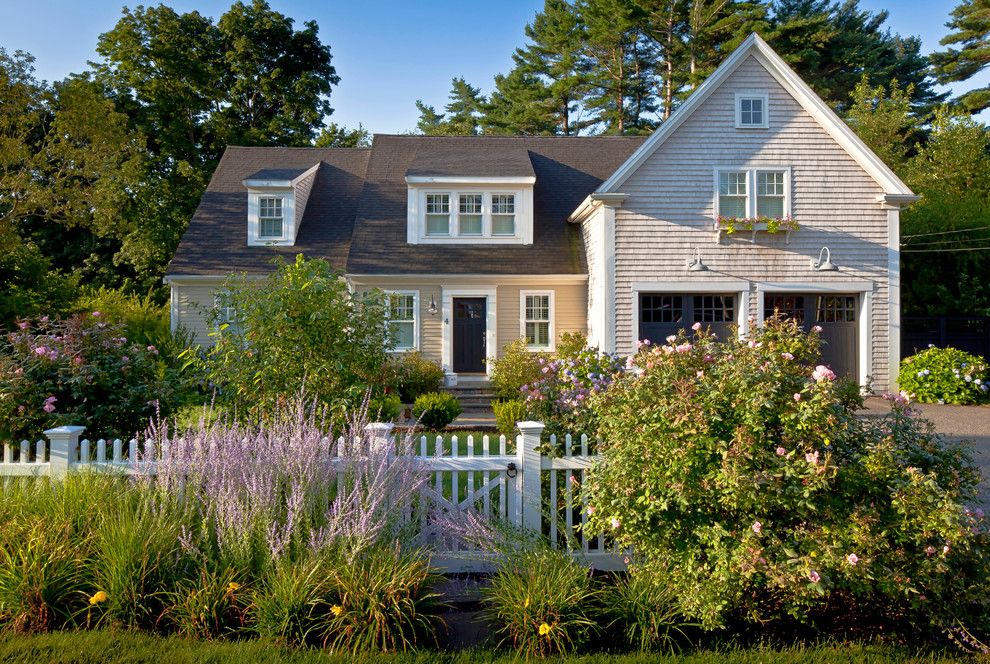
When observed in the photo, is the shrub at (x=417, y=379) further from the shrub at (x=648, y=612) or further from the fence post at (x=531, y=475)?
the shrub at (x=648, y=612)

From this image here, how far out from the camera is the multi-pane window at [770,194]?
14.7 meters

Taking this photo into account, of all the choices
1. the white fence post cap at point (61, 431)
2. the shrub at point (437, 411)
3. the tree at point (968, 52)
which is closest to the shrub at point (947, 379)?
the shrub at point (437, 411)

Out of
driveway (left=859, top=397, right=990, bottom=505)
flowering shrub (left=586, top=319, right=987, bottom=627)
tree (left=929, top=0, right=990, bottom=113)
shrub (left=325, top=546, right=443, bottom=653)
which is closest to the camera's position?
flowering shrub (left=586, top=319, right=987, bottom=627)

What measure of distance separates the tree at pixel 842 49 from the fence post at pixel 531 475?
29.2m

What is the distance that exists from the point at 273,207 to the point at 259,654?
624 inches

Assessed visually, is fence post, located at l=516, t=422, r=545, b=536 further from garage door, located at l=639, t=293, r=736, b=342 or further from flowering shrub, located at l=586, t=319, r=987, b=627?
garage door, located at l=639, t=293, r=736, b=342

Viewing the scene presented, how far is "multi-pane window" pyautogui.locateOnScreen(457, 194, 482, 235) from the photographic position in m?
16.6

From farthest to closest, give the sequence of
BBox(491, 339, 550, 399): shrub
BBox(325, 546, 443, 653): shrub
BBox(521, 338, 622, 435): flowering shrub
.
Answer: BBox(491, 339, 550, 399): shrub
BBox(521, 338, 622, 435): flowering shrub
BBox(325, 546, 443, 653): shrub

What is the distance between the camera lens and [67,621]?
142 inches

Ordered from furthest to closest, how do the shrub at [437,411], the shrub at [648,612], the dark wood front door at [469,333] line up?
the dark wood front door at [469,333] < the shrub at [437,411] < the shrub at [648,612]

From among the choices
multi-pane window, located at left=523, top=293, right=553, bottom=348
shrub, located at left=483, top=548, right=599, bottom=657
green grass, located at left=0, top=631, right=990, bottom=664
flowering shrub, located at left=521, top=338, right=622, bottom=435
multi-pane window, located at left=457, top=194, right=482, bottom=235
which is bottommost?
green grass, located at left=0, top=631, right=990, bottom=664

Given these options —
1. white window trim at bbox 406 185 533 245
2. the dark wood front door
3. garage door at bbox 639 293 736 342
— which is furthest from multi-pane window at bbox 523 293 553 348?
garage door at bbox 639 293 736 342

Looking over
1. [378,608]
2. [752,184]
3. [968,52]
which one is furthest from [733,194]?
[968,52]

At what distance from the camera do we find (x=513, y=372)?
44.0 ft
